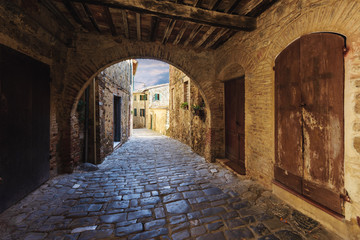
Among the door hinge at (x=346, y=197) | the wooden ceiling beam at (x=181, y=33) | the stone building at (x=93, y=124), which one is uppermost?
the wooden ceiling beam at (x=181, y=33)

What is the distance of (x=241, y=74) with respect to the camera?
4.11 m

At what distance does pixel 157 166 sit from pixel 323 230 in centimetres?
367

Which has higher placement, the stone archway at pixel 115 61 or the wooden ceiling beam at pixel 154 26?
the wooden ceiling beam at pixel 154 26

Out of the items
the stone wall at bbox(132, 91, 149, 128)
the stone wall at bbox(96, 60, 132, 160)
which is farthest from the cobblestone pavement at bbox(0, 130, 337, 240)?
the stone wall at bbox(132, 91, 149, 128)

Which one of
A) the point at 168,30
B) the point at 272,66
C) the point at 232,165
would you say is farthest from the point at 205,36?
the point at 232,165

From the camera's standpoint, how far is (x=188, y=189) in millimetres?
3203

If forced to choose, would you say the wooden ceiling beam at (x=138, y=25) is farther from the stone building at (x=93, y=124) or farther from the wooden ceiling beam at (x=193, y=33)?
the stone building at (x=93, y=124)

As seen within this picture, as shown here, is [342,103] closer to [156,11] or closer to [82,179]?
[156,11]

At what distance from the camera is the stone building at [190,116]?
5.96m

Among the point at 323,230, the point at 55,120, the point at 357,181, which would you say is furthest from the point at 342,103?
the point at 55,120

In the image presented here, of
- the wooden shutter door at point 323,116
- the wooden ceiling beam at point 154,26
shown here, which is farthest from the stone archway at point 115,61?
the wooden shutter door at point 323,116

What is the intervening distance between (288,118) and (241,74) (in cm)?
185

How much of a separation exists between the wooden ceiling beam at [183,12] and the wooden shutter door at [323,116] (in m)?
1.39

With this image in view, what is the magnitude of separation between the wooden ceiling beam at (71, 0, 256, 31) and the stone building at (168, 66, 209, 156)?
2.78m
